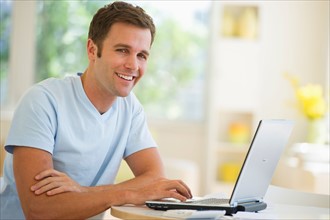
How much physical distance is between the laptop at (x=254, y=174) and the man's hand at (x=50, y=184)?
300 millimetres

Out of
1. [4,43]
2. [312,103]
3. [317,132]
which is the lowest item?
[317,132]

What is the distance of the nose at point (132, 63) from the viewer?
2400mm

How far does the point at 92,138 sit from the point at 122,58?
30 centimetres

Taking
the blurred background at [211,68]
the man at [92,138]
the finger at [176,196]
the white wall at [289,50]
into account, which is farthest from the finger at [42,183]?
the white wall at [289,50]

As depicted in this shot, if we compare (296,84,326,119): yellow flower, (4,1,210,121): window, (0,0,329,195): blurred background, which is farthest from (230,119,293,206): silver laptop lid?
(4,1,210,121): window

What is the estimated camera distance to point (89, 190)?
2.27 m

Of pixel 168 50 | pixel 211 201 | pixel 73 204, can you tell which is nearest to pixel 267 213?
pixel 211 201

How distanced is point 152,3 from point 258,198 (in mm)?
4847

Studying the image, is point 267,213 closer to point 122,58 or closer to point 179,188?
point 179,188

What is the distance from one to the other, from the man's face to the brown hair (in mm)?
17

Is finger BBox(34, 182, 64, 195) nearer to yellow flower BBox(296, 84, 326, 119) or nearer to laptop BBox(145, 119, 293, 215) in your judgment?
laptop BBox(145, 119, 293, 215)

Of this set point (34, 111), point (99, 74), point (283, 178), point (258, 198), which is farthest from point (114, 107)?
point (283, 178)

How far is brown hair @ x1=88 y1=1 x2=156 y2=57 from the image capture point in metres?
2.40

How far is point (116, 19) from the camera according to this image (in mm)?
2424
